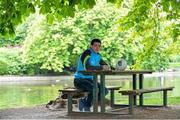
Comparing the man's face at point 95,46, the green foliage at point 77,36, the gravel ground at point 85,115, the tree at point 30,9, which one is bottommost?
the gravel ground at point 85,115

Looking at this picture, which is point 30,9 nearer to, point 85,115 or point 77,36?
point 85,115

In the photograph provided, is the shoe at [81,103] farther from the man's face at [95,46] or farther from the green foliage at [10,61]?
the green foliage at [10,61]

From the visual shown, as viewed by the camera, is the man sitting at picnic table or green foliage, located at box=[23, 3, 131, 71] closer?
the man sitting at picnic table

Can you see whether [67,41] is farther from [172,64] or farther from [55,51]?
[172,64]

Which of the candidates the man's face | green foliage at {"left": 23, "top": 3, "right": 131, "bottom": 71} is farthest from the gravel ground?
green foliage at {"left": 23, "top": 3, "right": 131, "bottom": 71}

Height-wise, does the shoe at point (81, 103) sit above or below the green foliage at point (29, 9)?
below

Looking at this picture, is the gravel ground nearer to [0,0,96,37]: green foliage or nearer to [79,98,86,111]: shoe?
[79,98,86,111]: shoe

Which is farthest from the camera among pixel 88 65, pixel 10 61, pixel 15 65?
pixel 15 65

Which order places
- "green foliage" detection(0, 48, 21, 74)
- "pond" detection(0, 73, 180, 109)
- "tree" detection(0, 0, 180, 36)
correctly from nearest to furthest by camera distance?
"tree" detection(0, 0, 180, 36)
"pond" detection(0, 73, 180, 109)
"green foliage" detection(0, 48, 21, 74)

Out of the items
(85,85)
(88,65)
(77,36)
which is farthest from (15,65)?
(88,65)

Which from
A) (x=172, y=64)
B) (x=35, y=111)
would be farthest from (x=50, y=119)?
(x=172, y=64)

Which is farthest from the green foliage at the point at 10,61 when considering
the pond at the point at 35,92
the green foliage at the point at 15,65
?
the pond at the point at 35,92

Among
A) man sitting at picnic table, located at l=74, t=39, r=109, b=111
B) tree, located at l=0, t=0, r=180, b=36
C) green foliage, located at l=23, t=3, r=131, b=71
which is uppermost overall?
green foliage, located at l=23, t=3, r=131, b=71

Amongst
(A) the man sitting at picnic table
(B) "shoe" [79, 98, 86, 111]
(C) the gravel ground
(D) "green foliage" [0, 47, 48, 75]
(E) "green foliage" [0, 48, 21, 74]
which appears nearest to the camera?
(C) the gravel ground
